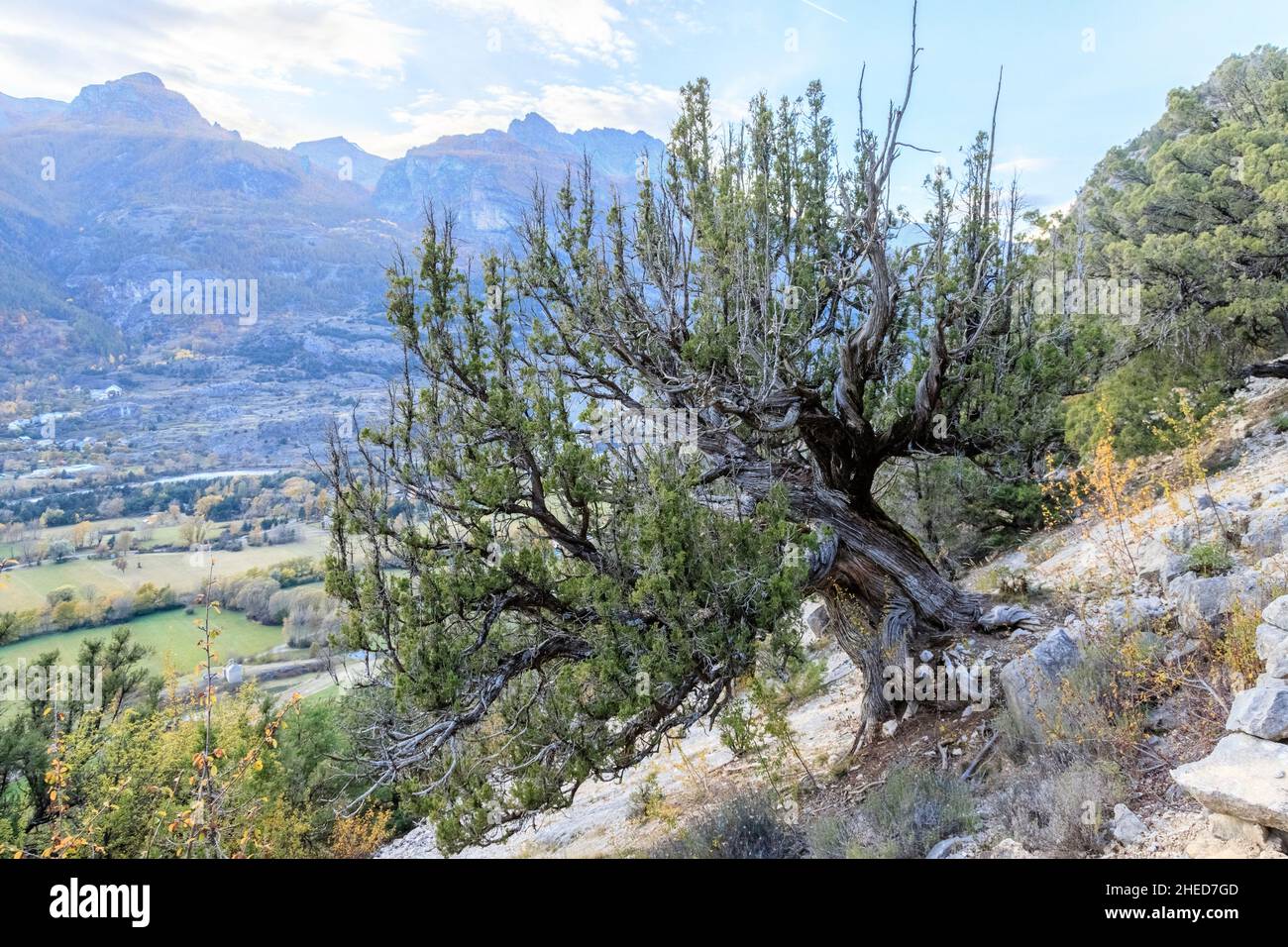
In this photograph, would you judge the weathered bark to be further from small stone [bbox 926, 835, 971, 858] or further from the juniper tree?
small stone [bbox 926, 835, 971, 858]

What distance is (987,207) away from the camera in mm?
7480

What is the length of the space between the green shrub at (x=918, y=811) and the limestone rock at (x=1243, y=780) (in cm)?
150

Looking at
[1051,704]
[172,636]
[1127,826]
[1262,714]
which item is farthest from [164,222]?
[1262,714]

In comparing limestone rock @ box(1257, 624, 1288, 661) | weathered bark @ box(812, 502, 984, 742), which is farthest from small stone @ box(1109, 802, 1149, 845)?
weathered bark @ box(812, 502, 984, 742)

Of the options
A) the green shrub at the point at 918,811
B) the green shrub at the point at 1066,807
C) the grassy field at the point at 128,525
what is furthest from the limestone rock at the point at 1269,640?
the grassy field at the point at 128,525

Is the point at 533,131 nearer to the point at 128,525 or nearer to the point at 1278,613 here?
the point at 128,525

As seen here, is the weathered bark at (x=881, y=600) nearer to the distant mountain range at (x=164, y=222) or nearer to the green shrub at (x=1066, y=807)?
the green shrub at (x=1066, y=807)

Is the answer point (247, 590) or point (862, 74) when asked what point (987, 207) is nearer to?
point (862, 74)

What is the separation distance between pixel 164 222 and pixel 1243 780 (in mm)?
194942

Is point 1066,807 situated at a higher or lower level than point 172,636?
higher

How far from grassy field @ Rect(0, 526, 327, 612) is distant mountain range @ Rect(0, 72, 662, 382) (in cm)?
4524

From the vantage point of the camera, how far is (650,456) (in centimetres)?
512

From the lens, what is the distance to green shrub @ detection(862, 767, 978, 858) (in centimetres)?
431
